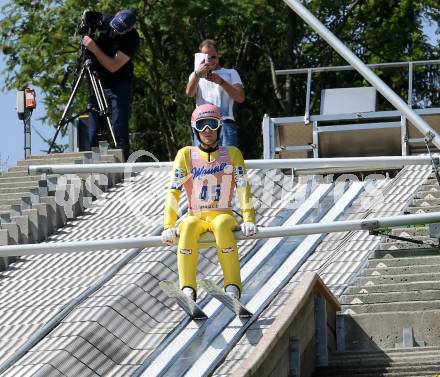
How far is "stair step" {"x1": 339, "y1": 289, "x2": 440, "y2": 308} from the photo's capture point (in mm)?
15922

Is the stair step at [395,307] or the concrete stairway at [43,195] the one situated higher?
the concrete stairway at [43,195]

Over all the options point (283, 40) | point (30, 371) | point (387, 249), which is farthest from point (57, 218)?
point (283, 40)

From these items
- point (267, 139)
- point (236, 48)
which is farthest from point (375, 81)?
point (236, 48)

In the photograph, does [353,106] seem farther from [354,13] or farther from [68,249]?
[354,13]

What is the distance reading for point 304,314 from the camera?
14.8m

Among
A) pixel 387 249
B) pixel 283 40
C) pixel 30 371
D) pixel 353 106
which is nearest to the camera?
pixel 30 371

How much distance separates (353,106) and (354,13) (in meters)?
11.0

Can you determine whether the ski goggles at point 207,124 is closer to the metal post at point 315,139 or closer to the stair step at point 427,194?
the stair step at point 427,194

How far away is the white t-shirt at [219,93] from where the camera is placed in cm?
1756

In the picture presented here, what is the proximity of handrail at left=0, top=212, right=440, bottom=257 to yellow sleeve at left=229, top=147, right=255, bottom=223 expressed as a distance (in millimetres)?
204

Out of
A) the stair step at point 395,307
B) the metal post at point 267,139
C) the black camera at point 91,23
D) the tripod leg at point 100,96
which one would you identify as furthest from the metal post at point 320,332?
the metal post at point 267,139

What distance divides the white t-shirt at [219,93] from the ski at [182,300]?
3001 mm

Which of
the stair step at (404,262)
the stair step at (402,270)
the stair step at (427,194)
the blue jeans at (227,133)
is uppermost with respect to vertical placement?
the blue jeans at (227,133)

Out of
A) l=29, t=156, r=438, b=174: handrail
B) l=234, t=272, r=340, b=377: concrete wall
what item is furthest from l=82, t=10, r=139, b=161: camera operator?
l=234, t=272, r=340, b=377: concrete wall
